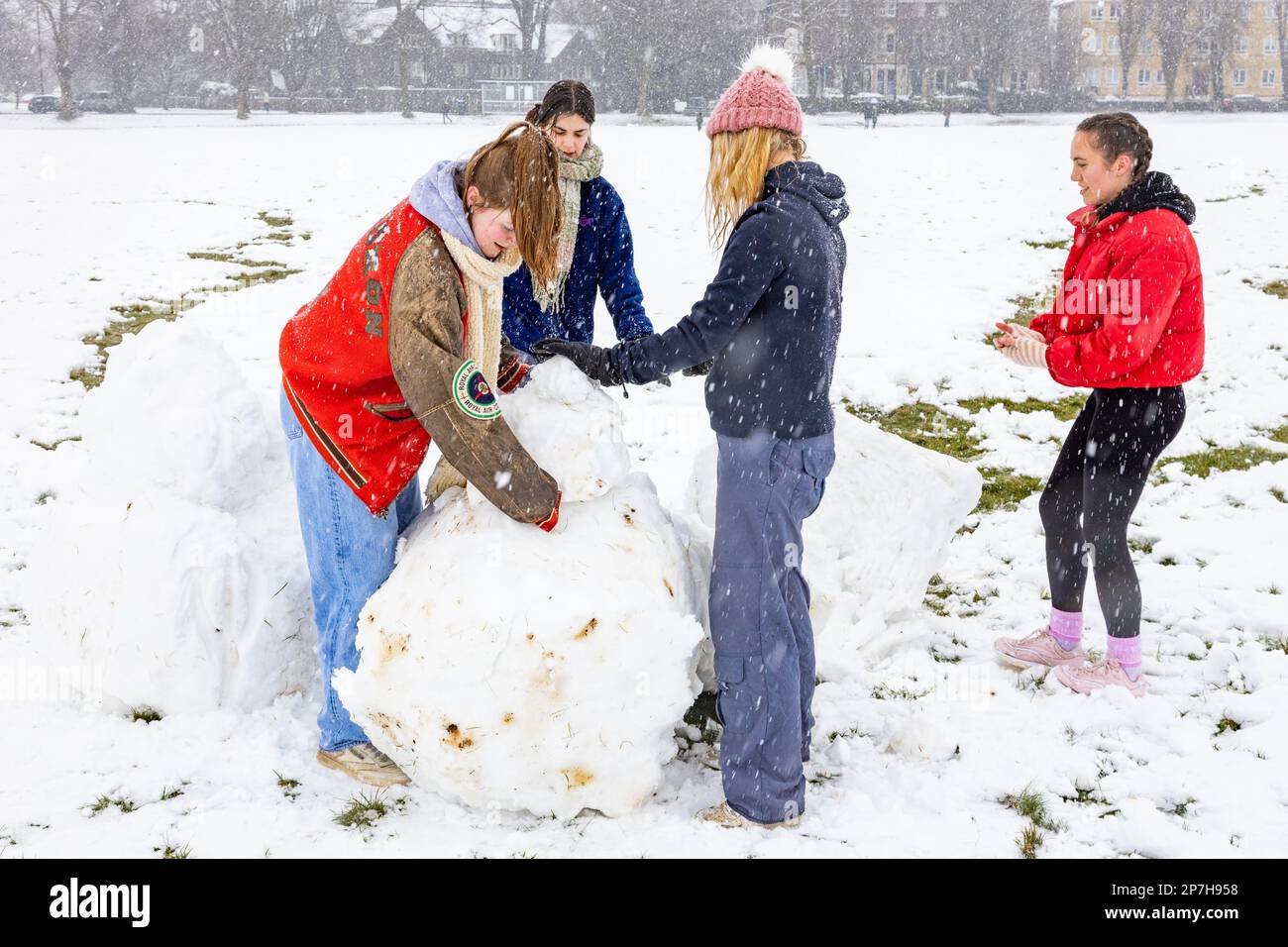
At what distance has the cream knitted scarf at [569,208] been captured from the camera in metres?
3.94

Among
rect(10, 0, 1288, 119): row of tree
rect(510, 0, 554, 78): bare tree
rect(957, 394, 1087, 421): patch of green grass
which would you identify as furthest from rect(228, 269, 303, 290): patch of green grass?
A: rect(510, 0, 554, 78): bare tree

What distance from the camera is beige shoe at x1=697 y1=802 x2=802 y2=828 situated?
10.6ft

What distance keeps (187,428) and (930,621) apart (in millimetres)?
3290

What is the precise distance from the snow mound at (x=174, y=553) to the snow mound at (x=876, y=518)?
177 cm

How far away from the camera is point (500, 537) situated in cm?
318

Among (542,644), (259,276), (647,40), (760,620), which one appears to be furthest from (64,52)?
(760,620)

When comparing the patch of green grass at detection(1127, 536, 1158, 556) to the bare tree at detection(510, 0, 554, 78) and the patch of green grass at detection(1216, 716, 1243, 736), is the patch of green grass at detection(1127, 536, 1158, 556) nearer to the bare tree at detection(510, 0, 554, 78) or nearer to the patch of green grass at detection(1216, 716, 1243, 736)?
the patch of green grass at detection(1216, 716, 1243, 736)

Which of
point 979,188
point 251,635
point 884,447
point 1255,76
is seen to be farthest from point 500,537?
point 1255,76

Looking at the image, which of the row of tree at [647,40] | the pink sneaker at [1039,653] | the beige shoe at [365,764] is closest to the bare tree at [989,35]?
the row of tree at [647,40]

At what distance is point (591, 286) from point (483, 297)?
1.12 meters

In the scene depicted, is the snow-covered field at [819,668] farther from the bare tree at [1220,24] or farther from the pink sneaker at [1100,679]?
the bare tree at [1220,24]

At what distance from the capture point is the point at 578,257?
13.5 ft

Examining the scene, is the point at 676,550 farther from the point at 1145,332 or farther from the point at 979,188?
the point at 979,188
